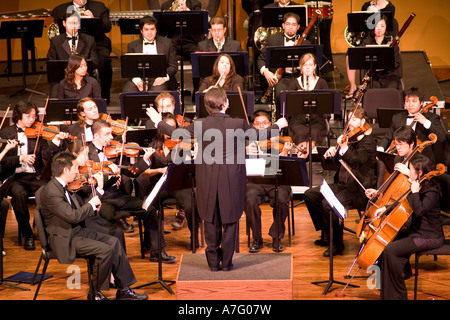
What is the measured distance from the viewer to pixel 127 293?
16.4 ft

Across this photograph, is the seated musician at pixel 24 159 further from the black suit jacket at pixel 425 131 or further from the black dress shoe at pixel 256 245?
the black suit jacket at pixel 425 131

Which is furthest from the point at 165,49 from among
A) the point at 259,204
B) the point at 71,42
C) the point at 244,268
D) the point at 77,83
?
the point at 244,268

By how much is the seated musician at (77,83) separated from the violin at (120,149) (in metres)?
1.30

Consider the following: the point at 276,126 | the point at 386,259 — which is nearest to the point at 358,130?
the point at 276,126

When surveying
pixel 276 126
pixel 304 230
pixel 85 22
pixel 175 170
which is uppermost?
pixel 85 22

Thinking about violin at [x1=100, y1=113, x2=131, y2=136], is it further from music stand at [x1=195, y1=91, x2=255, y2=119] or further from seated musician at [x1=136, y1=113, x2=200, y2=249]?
music stand at [x1=195, y1=91, x2=255, y2=119]

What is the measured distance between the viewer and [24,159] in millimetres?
6000

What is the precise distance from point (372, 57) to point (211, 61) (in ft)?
5.37

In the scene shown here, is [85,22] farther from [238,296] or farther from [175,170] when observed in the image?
[238,296]

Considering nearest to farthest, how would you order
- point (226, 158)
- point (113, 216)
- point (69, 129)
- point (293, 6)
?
point (226, 158), point (113, 216), point (69, 129), point (293, 6)

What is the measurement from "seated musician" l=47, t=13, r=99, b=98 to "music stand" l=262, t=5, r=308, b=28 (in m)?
1.88

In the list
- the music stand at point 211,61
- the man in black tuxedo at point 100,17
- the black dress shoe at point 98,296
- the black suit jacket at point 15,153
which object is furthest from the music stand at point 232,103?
the man in black tuxedo at point 100,17

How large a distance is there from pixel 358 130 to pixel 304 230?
3.68ft

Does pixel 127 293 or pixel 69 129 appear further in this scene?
pixel 69 129
